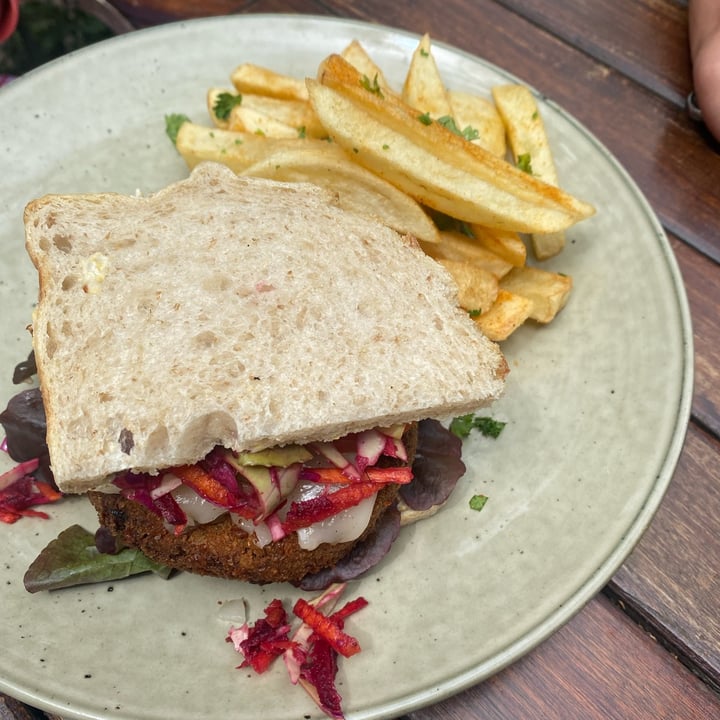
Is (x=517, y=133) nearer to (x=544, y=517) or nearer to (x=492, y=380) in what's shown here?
(x=492, y=380)

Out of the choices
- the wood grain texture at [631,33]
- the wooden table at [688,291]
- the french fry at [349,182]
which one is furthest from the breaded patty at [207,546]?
the wood grain texture at [631,33]

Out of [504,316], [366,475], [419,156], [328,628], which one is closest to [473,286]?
[504,316]

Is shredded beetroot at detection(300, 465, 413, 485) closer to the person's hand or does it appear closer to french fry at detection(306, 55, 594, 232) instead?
french fry at detection(306, 55, 594, 232)

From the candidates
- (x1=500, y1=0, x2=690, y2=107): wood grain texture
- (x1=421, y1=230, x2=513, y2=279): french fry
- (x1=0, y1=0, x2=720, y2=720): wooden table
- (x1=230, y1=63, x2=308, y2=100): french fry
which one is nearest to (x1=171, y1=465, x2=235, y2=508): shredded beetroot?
(x1=0, y1=0, x2=720, y2=720): wooden table

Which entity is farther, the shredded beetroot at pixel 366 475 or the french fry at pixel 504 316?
the french fry at pixel 504 316

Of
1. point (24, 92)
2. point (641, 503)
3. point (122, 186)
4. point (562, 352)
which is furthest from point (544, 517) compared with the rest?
point (24, 92)

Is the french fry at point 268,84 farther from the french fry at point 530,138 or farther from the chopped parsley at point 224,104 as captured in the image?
the french fry at point 530,138
